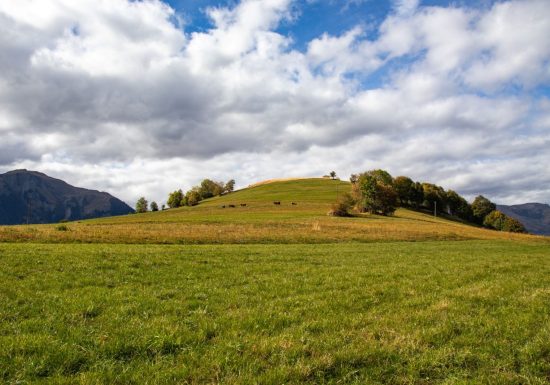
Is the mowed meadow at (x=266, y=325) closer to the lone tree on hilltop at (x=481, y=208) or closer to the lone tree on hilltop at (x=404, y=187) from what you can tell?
the lone tree on hilltop at (x=404, y=187)

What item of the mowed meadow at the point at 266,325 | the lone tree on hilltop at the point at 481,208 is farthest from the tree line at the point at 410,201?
the mowed meadow at the point at 266,325

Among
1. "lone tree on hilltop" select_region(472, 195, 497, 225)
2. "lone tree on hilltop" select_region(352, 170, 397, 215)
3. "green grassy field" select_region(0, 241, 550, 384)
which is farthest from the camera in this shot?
"lone tree on hilltop" select_region(472, 195, 497, 225)

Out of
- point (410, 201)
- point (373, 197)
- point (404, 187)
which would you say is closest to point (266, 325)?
point (373, 197)

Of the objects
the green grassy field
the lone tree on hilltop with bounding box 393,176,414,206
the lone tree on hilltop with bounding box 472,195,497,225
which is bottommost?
the green grassy field

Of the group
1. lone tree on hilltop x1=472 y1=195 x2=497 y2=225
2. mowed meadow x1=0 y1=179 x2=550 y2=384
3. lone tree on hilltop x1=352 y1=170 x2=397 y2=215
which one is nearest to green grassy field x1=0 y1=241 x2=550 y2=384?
mowed meadow x1=0 y1=179 x2=550 y2=384

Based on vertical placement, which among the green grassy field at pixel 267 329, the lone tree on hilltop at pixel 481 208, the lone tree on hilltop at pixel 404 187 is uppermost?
the lone tree on hilltop at pixel 404 187

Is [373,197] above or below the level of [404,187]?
below

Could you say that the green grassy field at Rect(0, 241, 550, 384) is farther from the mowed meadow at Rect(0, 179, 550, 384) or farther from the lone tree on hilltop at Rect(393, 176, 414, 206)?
the lone tree on hilltop at Rect(393, 176, 414, 206)

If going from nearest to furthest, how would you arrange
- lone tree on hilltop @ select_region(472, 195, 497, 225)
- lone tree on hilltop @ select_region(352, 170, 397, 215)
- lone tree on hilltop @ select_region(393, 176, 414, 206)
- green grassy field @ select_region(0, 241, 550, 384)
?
green grassy field @ select_region(0, 241, 550, 384) < lone tree on hilltop @ select_region(352, 170, 397, 215) < lone tree on hilltop @ select_region(393, 176, 414, 206) < lone tree on hilltop @ select_region(472, 195, 497, 225)

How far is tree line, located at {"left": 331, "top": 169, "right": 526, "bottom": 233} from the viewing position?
125750mm

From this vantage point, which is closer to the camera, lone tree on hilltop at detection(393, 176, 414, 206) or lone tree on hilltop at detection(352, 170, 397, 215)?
lone tree on hilltop at detection(352, 170, 397, 215)

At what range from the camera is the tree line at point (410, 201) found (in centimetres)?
12575

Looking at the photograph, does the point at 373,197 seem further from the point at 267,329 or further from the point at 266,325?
the point at 267,329

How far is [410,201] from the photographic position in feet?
563
